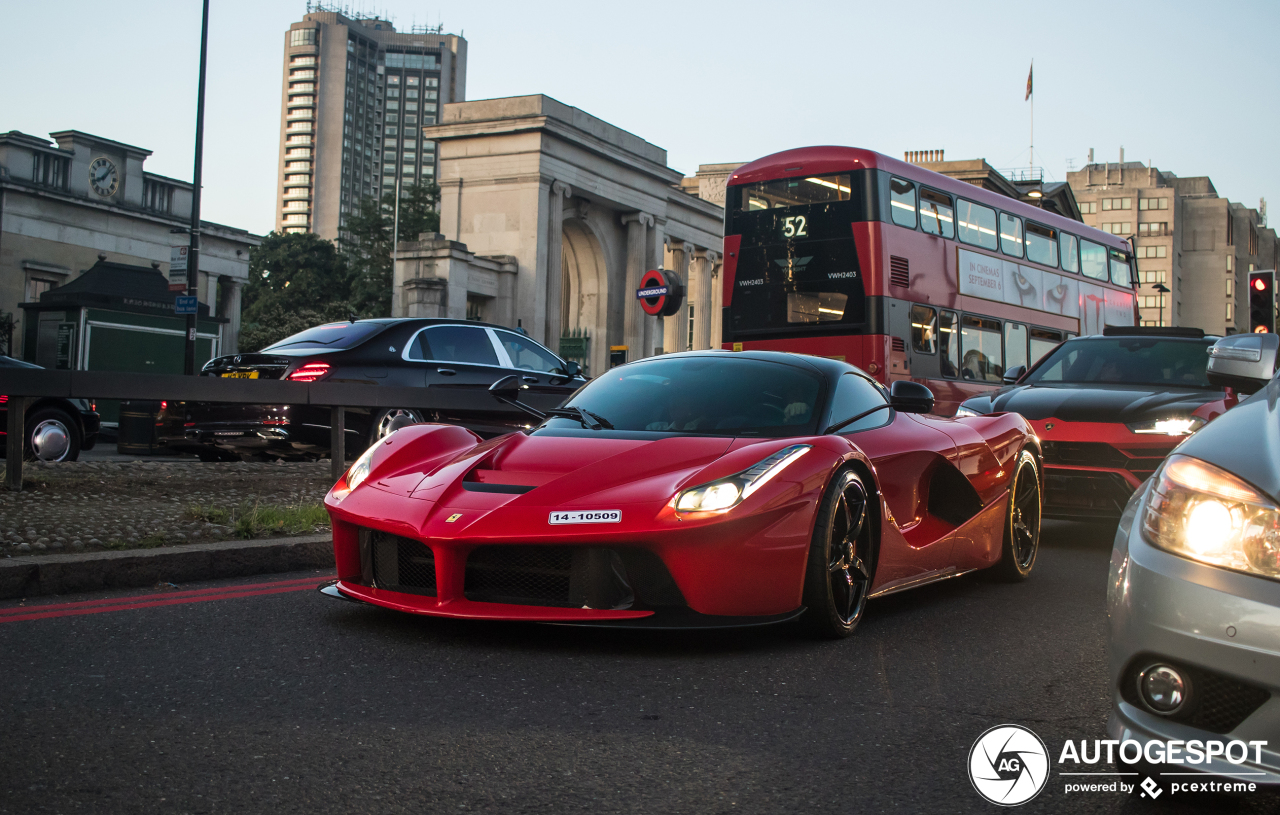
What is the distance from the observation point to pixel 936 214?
16.5 m

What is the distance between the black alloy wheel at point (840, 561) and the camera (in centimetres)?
443

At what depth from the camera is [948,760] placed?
3082mm

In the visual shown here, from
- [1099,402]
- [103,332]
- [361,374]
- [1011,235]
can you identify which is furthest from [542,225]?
[1099,402]

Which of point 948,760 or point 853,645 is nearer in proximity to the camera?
point 948,760

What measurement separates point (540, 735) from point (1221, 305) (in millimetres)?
140101

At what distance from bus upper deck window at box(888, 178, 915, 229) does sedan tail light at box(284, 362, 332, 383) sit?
8.13 m

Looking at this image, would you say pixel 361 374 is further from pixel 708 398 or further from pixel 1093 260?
pixel 1093 260

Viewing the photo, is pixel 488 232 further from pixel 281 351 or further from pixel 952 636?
pixel 952 636

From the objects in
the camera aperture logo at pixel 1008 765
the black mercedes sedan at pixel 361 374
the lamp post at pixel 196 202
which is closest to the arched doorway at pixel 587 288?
the lamp post at pixel 196 202

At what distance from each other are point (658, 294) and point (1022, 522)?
11.6m

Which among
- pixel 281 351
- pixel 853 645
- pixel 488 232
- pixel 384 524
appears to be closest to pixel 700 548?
pixel 853 645

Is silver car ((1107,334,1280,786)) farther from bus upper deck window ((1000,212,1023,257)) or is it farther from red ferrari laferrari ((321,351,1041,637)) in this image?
bus upper deck window ((1000,212,1023,257))

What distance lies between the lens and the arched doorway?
163 ft

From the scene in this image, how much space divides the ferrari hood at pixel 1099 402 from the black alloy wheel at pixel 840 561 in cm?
394
